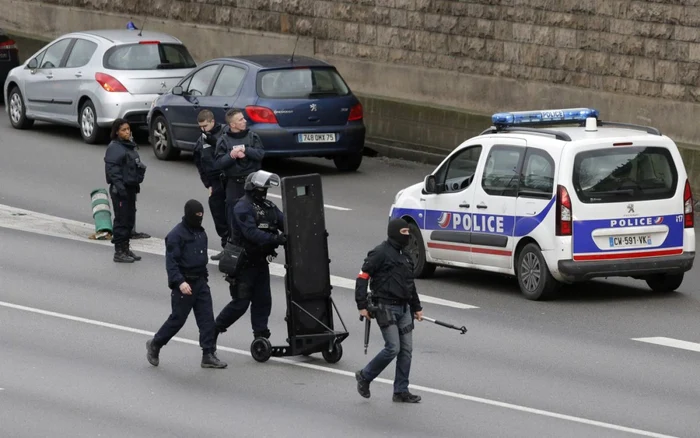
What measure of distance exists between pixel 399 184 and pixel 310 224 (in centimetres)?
985

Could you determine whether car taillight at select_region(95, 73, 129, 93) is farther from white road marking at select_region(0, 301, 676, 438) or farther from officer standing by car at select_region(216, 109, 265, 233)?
white road marking at select_region(0, 301, 676, 438)

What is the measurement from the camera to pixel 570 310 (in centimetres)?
1426

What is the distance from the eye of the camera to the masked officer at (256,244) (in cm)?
1200

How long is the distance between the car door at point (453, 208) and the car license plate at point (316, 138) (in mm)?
5729

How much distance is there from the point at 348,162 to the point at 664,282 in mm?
8266

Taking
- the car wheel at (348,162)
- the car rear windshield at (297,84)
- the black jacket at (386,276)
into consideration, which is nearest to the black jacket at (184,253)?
the black jacket at (386,276)

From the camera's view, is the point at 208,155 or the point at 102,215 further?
the point at 102,215

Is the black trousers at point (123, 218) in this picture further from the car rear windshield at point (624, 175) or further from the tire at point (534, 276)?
the car rear windshield at point (624, 175)

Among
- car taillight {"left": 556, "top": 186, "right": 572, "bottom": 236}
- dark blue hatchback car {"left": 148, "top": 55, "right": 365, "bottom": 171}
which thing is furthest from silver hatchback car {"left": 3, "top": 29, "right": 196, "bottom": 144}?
car taillight {"left": 556, "top": 186, "right": 572, "bottom": 236}

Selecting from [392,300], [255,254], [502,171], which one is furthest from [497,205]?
[392,300]

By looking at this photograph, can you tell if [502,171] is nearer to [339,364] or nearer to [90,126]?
[339,364]

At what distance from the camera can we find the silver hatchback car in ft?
79.5

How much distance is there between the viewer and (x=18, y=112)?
26.3m

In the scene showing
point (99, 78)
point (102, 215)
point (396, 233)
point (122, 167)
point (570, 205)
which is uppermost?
point (396, 233)
